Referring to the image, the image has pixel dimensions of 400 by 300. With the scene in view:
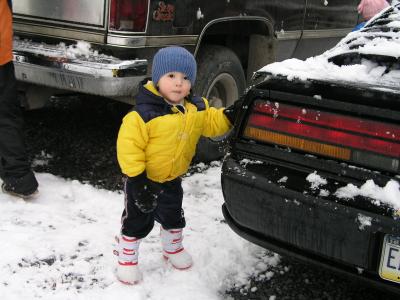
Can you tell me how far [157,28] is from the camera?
3410 mm

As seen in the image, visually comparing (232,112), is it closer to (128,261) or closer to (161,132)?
(161,132)

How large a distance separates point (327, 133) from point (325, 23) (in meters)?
3.45

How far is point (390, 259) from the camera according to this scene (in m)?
1.97

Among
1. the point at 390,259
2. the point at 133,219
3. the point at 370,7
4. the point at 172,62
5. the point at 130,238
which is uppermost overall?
the point at 370,7

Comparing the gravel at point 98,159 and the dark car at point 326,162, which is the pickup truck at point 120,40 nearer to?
the gravel at point 98,159

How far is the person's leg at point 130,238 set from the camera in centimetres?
255

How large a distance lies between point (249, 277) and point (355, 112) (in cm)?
Answer: 116

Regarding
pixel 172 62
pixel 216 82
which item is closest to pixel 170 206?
pixel 172 62

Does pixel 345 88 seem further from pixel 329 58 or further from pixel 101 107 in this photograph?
pixel 101 107

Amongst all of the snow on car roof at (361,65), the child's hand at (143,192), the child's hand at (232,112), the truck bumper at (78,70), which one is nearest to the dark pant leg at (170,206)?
the child's hand at (143,192)

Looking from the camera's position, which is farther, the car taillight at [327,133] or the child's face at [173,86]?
Result: the child's face at [173,86]

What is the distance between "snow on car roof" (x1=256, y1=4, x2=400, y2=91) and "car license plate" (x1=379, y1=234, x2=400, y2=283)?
61 centimetres

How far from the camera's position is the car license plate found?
6.36 feet

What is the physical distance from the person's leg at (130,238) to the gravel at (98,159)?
1.67 ft
